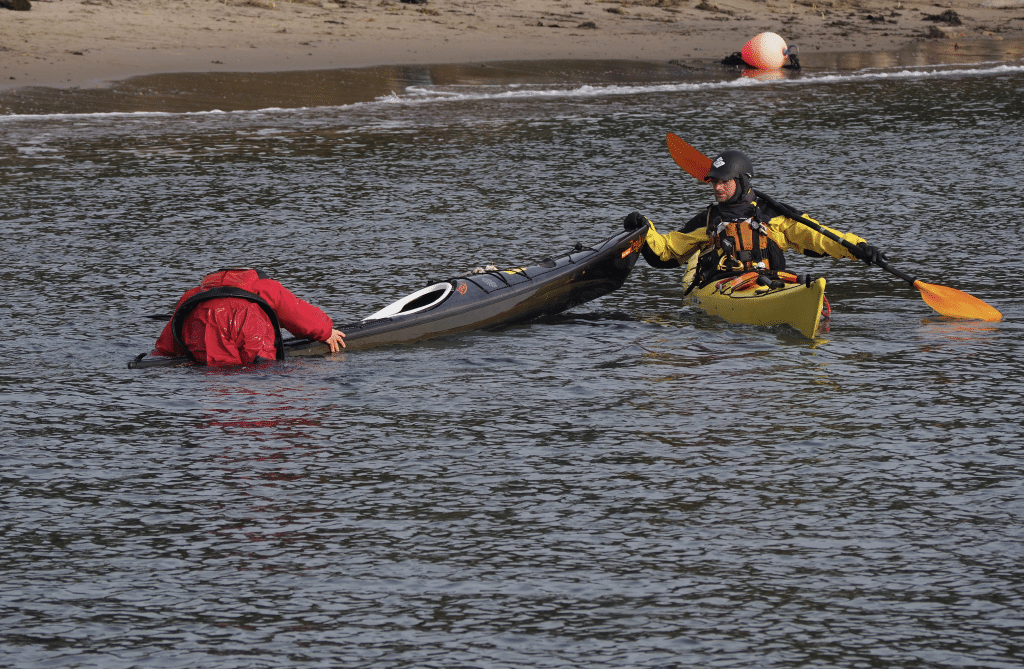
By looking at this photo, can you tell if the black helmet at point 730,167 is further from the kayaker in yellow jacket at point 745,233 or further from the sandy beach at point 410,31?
the sandy beach at point 410,31

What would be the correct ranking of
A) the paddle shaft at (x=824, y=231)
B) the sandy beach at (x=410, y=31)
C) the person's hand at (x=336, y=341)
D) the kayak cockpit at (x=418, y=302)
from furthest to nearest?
the sandy beach at (x=410, y=31), the paddle shaft at (x=824, y=231), the kayak cockpit at (x=418, y=302), the person's hand at (x=336, y=341)

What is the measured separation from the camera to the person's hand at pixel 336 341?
8.09m

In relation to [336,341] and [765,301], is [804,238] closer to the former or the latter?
[765,301]

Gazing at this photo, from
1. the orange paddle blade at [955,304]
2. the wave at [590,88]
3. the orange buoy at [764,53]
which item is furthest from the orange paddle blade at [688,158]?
the orange buoy at [764,53]

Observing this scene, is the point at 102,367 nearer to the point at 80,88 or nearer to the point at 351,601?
the point at 351,601

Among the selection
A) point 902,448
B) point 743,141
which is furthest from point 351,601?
point 743,141

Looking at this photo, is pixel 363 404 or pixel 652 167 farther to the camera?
pixel 652 167

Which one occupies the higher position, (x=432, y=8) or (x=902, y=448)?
(x=432, y=8)

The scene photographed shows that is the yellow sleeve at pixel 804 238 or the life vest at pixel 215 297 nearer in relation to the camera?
the life vest at pixel 215 297

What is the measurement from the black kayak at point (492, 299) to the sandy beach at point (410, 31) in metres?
13.9

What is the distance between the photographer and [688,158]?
10812mm

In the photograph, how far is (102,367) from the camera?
8.10m

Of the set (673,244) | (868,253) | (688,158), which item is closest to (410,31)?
(688,158)

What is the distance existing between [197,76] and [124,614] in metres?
18.0
